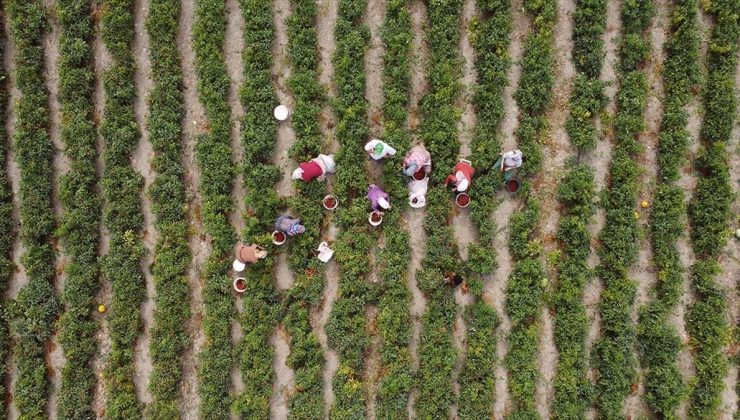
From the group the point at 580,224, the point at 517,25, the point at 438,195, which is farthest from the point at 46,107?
the point at 580,224

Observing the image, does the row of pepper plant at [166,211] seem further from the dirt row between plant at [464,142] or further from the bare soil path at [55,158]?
the dirt row between plant at [464,142]

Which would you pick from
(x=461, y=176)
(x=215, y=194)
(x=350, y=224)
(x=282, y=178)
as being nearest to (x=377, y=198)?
(x=350, y=224)

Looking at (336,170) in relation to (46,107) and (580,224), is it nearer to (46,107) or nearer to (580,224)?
(580,224)

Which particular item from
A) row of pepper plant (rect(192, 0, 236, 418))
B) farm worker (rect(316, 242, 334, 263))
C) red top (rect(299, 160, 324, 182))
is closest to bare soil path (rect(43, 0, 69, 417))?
row of pepper plant (rect(192, 0, 236, 418))

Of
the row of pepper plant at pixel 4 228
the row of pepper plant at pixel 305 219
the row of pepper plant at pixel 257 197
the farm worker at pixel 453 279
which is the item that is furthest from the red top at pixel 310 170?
the row of pepper plant at pixel 4 228

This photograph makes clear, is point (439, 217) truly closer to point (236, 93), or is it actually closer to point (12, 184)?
point (236, 93)

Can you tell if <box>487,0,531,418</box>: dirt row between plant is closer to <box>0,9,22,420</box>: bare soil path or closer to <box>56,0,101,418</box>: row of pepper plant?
<box>56,0,101,418</box>: row of pepper plant
